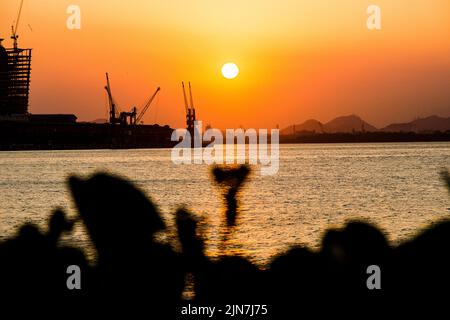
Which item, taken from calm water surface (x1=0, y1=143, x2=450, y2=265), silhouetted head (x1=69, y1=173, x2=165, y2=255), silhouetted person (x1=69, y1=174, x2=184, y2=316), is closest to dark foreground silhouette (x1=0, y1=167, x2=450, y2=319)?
silhouetted person (x1=69, y1=174, x2=184, y2=316)

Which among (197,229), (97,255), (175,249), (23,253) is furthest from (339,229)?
(23,253)

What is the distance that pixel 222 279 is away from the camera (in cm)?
2080

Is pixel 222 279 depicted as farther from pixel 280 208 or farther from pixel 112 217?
pixel 280 208

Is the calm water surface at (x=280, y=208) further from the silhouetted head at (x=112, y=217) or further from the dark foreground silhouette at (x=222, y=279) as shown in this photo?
the dark foreground silhouette at (x=222, y=279)

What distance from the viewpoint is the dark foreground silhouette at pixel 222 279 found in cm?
1797

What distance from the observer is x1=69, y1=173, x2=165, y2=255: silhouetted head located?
30.1 metres

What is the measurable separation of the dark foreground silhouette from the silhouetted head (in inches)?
13.9

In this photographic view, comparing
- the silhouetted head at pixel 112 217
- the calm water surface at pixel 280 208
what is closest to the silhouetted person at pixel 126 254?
the silhouetted head at pixel 112 217

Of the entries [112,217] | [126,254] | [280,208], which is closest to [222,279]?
[126,254]

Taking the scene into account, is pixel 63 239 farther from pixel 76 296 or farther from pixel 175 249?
pixel 76 296

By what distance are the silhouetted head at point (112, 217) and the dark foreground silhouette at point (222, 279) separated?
0.35 meters

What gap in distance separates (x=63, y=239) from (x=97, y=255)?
16.3ft

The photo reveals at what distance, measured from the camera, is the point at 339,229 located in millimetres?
36156

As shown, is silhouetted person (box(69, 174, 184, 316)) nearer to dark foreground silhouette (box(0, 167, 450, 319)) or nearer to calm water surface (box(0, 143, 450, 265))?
dark foreground silhouette (box(0, 167, 450, 319))
